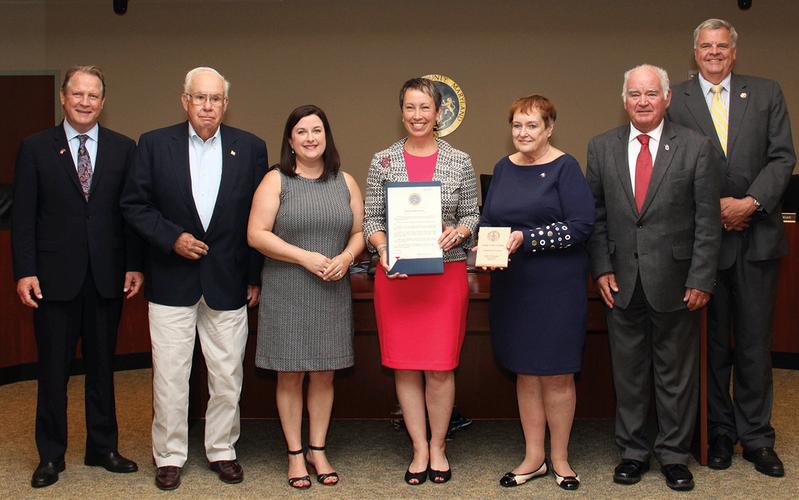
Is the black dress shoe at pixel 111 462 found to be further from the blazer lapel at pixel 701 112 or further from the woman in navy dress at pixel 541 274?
the blazer lapel at pixel 701 112

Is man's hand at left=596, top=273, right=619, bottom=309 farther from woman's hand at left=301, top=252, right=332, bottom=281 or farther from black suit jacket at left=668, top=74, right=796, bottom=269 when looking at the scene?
woman's hand at left=301, top=252, right=332, bottom=281

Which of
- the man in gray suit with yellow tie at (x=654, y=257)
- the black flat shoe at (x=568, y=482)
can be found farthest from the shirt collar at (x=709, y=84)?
the black flat shoe at (x=568, y=482)

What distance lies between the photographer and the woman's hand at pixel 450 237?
3184mm

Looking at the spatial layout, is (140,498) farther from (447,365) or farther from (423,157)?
(423,157)

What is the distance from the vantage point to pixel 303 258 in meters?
3.21

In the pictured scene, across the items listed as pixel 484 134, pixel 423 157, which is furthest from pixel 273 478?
pixel 484 134

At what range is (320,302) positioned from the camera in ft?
10.9

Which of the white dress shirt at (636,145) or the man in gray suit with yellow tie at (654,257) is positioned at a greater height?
the white dress shirt at (636,145)

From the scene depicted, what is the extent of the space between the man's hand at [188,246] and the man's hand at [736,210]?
83.6 inches

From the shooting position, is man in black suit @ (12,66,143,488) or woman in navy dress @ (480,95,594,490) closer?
woman in navy dress @ (480,95,594,490)

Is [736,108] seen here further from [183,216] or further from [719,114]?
[183,216]

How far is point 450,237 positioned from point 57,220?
1582mm

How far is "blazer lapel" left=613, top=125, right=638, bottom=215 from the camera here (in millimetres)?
3275

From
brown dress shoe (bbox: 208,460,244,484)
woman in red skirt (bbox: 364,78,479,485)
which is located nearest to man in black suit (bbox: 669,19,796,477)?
woman in red skirt (bbox: 364,78,479,485)
